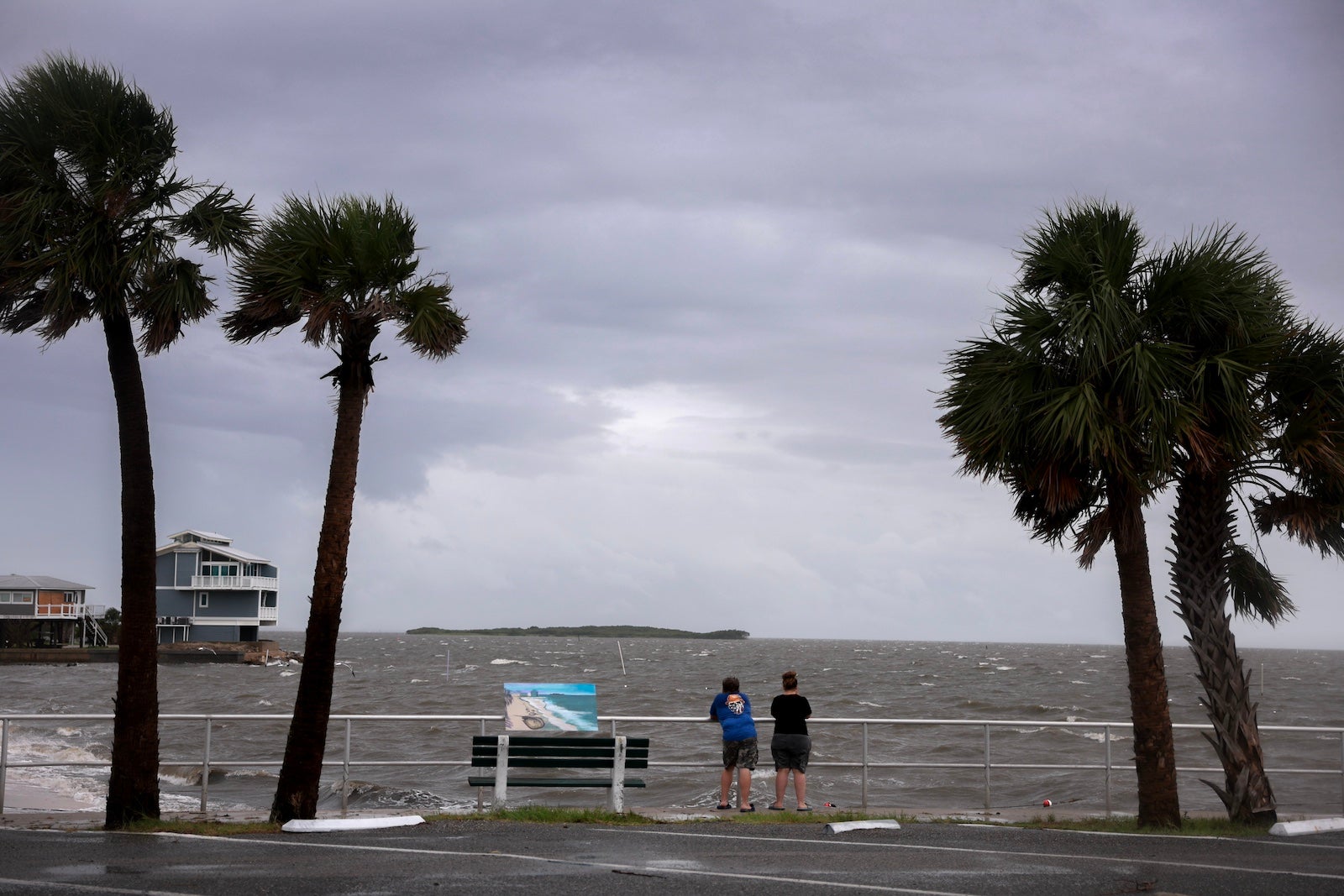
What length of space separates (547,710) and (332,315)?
15.3 feet

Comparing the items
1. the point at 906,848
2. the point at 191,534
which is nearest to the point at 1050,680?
the point at 191,534

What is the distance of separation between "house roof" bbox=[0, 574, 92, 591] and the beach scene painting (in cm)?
9442

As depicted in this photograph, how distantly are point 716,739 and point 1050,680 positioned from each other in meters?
55.8

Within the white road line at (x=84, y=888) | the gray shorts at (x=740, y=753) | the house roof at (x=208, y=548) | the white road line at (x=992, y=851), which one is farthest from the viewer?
the house roof at (x=208, y=548)

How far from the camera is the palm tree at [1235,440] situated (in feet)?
40.9

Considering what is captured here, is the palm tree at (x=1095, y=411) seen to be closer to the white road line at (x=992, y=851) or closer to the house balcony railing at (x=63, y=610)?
the white road line at (x=992, y=851)

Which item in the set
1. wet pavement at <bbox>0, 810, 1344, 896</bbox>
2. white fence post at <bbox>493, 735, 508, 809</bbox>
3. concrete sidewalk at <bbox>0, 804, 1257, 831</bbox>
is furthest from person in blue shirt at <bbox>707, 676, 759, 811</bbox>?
white fence post at <bbox>493, 735, 508, 809</bbox>

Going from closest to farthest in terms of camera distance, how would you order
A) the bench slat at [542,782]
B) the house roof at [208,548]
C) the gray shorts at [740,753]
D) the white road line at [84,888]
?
the white road line at [84,888] < the bench slat at [542,782] < the gray shorts at [740,753] < the house roof at [208,548]

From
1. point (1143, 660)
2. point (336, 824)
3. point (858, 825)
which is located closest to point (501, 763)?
point (336, 824)

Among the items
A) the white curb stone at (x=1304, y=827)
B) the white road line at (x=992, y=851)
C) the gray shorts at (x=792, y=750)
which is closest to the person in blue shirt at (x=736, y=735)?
the gray shorts at (x=792, y=750)

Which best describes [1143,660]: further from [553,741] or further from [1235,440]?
A: [553,741]

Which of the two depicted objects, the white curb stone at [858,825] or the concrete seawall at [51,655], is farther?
the concrete seawall at [51,655]

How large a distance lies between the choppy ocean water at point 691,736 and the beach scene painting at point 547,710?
83 cm

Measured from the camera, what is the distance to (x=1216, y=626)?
1316cm
